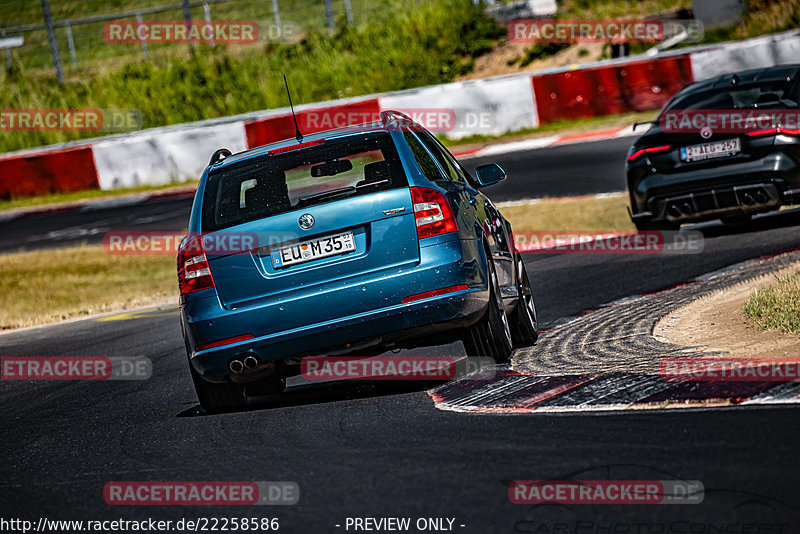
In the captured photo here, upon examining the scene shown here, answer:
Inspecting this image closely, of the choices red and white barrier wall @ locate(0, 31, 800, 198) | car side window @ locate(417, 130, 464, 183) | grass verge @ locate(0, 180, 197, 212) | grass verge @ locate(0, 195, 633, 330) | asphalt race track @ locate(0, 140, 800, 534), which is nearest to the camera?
asphalt race track @ locate(0, 140, 800, 534)

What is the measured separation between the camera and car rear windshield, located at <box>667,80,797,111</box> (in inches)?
445

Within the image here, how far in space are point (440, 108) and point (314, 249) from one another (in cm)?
1876

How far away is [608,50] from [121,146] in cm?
1163

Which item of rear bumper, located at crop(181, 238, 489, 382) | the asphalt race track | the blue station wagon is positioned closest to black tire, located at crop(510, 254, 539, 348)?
the asphalt race track

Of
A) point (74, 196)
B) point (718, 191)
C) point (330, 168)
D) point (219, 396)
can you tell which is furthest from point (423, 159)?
point (74, 196)

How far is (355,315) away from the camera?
6.51 meters

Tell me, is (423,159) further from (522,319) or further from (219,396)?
(219,396)

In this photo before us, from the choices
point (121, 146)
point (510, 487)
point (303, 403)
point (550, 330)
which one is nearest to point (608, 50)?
point (121, 146)

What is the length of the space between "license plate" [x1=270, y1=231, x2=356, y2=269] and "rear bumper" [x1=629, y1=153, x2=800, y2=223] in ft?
18.5

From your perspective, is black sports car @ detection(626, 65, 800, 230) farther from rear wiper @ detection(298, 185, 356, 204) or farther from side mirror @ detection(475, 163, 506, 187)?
rear wiper @ detection(298, 185, 356, 204)

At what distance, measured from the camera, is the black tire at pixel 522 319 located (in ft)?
25.8

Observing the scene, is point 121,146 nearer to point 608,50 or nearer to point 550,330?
point 608,50

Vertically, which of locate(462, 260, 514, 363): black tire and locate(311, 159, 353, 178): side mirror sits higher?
locate(311, 159, 353, 178): side mirror

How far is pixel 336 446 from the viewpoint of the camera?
18.5 feet
